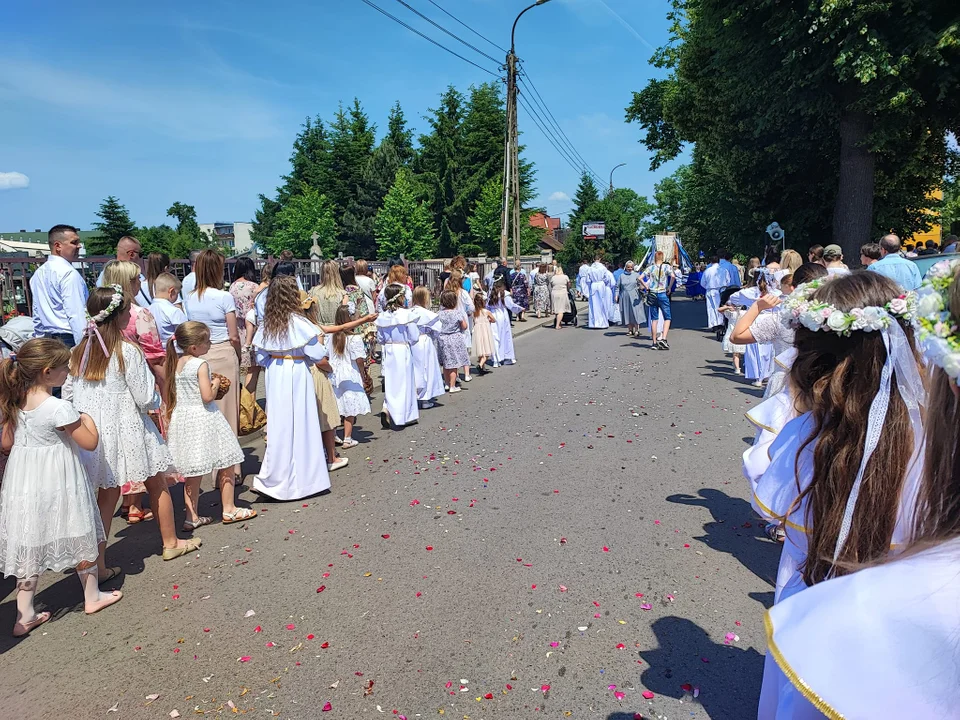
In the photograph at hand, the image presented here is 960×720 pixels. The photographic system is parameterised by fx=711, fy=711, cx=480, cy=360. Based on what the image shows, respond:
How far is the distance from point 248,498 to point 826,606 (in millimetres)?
5659

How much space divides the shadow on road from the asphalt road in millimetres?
20

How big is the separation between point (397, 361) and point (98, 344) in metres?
4.56

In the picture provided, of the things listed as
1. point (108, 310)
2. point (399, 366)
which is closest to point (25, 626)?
point (108, 310)

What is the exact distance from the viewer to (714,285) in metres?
17.8

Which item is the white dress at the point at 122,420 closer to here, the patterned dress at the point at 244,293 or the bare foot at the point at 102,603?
the bare foot at the point at 102,603

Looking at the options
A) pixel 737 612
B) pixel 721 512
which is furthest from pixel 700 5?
pixel 737 612

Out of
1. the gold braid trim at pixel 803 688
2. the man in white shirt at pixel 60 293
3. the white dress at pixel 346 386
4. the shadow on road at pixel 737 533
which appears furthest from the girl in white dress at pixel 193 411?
the gold braid trim at pixel 803 688

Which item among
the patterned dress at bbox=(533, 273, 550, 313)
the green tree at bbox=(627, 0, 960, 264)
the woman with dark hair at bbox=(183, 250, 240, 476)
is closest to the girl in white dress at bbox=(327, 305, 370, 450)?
the woman with dark hair at bbox=(183, 250, 240, 476)

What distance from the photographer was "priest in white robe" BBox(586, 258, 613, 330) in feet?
68.1

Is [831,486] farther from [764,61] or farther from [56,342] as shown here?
[764,61]

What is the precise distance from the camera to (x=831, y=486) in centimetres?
205

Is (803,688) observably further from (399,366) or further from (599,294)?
(599,294)

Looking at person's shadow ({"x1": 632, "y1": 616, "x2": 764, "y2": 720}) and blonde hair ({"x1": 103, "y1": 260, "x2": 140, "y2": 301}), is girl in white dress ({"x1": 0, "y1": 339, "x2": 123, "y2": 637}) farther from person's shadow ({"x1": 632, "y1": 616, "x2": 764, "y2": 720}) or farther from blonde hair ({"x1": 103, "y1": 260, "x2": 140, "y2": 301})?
person's shadow ({"x1": 632, "y1": 616, "x2": 764, "y2": 720})

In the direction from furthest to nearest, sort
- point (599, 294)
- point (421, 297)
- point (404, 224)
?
point (404, 224), point (599, 294), point (421, 297)
